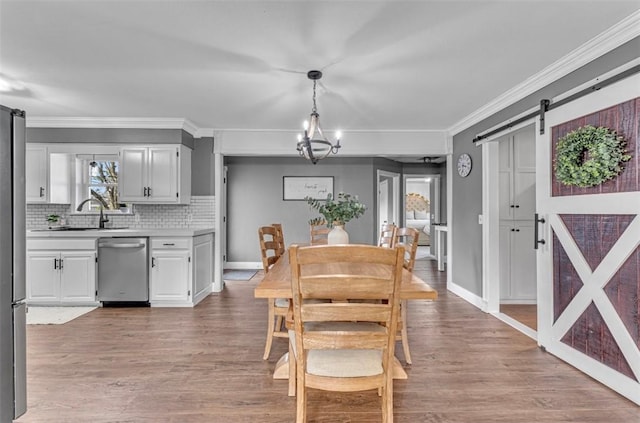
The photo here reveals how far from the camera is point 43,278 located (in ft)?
12.8

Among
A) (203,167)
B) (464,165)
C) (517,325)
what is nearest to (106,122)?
(203,167)

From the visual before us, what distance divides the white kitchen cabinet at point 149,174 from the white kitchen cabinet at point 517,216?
4007 millimetres

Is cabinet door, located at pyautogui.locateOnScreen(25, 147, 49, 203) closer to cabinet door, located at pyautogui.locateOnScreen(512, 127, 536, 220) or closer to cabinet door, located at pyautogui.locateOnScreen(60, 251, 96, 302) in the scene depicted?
cabinet door, located at pyautogui.locateOnScreen(60, 251, 96, 302)

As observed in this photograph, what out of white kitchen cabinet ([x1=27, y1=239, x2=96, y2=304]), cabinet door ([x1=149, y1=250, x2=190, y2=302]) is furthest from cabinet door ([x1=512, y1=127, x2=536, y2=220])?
white kitchen cabinet ([x1=27, y1=239, x2=96, y2=304])

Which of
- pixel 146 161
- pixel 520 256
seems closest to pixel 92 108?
pixel 146 161

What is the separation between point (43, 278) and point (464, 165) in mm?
5273

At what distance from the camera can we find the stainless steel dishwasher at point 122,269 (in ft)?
12.9

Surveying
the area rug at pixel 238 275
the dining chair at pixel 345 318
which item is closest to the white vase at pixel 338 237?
the dining chair at pixel 345 318

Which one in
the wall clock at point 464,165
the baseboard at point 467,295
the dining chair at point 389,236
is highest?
the wall clock at point 464,165

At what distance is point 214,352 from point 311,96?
250cm

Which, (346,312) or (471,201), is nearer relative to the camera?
(346,312)

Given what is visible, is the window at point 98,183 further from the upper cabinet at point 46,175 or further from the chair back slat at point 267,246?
the chair back slat at point 267,246

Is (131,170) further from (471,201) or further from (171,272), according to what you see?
(471,201)

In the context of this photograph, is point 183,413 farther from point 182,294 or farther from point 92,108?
point 92,108
